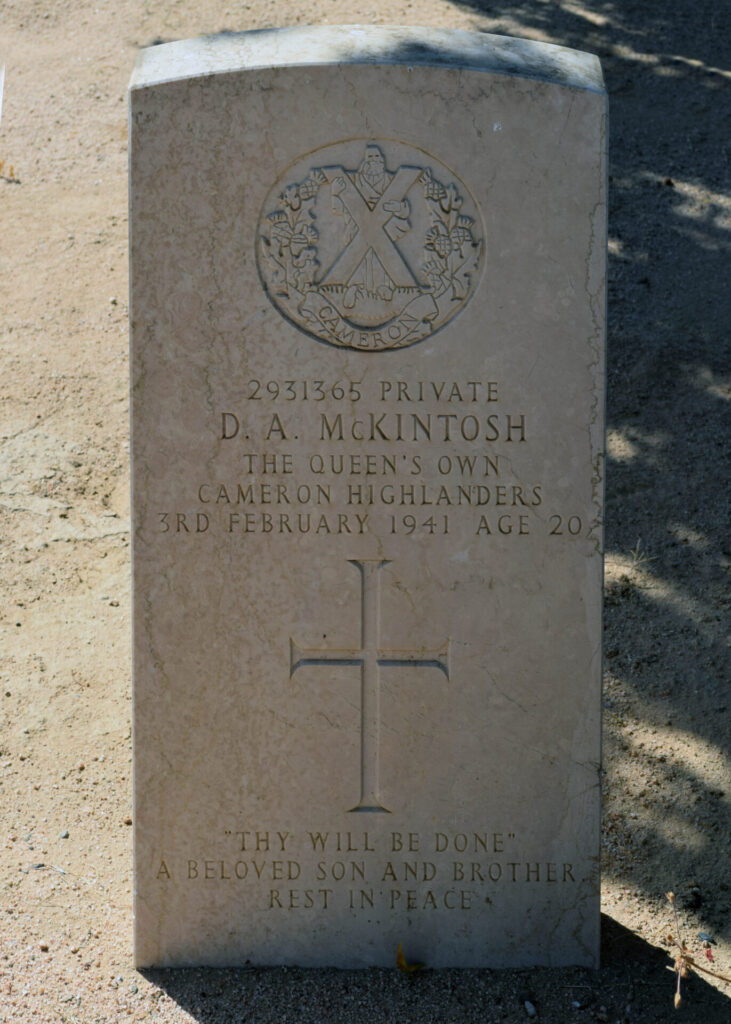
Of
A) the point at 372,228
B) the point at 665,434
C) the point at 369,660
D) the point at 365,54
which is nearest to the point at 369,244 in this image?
→ the point at 372,228

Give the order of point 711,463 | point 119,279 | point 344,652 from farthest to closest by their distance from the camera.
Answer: point 119,279 → point 711,463 → point 344,652

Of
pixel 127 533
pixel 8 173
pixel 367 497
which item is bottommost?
pixel 127 533

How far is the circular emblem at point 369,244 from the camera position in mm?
3215

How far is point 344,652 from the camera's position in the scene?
11.1ft

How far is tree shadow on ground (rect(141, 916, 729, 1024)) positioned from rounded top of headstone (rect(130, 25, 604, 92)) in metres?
2.54

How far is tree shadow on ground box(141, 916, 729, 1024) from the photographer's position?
10.8 feet

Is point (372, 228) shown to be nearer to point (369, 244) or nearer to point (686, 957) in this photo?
point (369, 244)

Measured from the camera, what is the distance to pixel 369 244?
326cm

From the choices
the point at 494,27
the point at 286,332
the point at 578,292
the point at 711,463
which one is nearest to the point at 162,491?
the point at 286,332

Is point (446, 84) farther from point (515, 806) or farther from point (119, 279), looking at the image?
point (119, 279)

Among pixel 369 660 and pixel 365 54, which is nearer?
pixel 365 54

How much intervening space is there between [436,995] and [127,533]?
273 centimetres

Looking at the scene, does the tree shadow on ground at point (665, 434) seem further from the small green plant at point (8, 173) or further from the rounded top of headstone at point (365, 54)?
the small green plant at point (8, 173)

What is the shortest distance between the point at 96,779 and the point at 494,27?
6.61 metres
